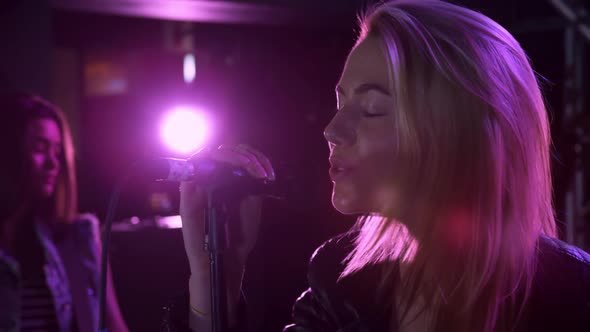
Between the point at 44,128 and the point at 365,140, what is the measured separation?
1909mm

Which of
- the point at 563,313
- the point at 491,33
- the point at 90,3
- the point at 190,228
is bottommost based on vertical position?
the point at 563,313

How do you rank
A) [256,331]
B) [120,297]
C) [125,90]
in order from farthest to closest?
[125,90]
[120,297]
[256,331]

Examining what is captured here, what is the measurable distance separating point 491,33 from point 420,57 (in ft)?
0.63

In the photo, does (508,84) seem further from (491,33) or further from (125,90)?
(125,90)

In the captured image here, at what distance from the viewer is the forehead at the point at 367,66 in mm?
1309

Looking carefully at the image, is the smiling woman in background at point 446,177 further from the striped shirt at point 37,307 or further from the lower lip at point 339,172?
the striped shirt at point 37,307

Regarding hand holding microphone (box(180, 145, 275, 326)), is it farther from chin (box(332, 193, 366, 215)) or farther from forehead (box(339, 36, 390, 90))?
forehead (box(339, 36, 390, 90))

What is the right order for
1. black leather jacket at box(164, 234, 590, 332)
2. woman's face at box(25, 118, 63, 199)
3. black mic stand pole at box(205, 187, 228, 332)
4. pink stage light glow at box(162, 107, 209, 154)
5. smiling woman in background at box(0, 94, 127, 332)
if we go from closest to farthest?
1. black mic stand pole at box(205, 187, 228, 332)
2. black leather jacket at box(164, 234, 590, 332)
3. smiling woman in background at box(0, 94, 127, 332)
4. woman's face at box(25, 118, 63, 199)
5. pink stage light glow at box(162, 107, 209, 154)

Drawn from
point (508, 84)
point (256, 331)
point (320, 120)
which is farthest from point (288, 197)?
point (320, 120)

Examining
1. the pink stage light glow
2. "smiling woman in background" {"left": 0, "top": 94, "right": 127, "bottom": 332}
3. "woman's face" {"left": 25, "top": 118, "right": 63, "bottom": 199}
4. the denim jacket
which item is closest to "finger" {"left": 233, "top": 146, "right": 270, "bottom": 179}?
"smiling woman in background" {"left": 0, "top": 94, "right": 127, "bottom": 332}

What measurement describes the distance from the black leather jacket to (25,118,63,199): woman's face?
5.22 ft

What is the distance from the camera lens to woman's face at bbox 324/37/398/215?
1.24 meters

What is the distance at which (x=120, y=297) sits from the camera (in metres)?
2.21

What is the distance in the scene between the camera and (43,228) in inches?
107
